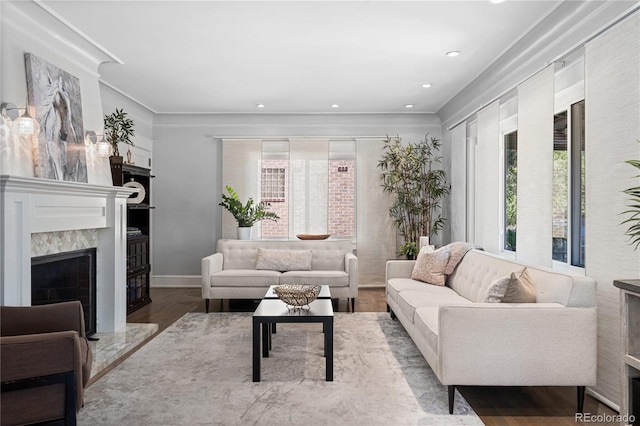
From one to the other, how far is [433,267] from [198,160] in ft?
13.5

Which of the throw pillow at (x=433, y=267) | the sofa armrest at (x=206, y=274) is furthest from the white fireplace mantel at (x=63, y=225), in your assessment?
the throw pillow at (x=433, y=267)

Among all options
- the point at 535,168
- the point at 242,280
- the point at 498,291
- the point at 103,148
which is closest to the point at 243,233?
the point at 242,280

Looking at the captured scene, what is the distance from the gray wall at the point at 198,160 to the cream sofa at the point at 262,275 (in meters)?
1.30

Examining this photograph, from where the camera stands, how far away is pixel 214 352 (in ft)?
12.3

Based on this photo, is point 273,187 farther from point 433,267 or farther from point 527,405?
point 527,405

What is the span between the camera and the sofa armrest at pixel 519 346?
2576mm

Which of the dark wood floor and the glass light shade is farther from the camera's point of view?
the glass light shade

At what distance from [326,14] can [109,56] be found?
7.34ft

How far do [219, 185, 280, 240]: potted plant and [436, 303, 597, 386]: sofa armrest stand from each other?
13.6ft

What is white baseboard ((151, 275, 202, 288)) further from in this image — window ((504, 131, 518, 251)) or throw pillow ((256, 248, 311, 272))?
window ((504, 131, 518, 251))

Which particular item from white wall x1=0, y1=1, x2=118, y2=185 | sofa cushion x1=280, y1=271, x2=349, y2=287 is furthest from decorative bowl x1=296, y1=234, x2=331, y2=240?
white wall x1=0, y1=1, x2=118, y2=185

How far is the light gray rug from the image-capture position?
2.58 meters

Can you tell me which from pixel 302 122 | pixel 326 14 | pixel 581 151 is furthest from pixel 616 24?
pixel 302 122

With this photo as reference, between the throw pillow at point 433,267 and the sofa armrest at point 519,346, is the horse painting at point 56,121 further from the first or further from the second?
the throw pillow at point 433,267
